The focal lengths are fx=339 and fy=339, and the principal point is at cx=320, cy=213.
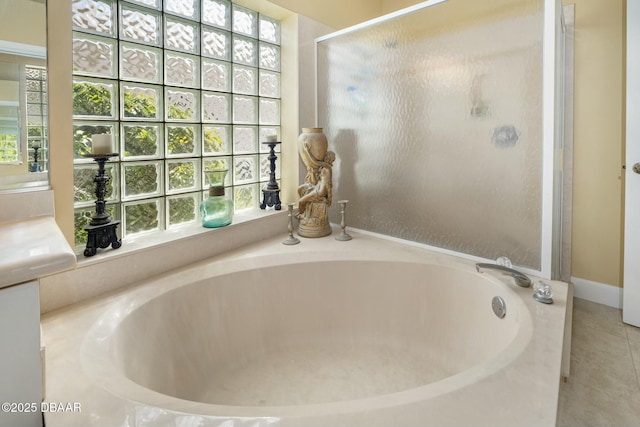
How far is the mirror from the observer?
1.10 meters

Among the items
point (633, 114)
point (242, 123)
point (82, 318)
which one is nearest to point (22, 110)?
point (82, 318)

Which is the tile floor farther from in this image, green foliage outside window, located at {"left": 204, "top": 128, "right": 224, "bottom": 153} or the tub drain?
green foliage outside window, located at {"left": 204, "top": 128, "right": 224, "bottom": 153}

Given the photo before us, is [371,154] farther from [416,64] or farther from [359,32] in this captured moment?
[359,32]

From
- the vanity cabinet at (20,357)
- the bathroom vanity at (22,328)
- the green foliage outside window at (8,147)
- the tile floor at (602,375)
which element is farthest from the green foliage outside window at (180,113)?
the tile floor at (602,375)

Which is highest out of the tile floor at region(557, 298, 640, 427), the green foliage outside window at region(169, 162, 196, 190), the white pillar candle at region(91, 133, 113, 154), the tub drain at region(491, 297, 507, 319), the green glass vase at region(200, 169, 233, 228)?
the white pillar candle at region(91, 133, 113, 154)

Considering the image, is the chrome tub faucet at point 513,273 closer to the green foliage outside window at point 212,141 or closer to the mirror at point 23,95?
the green foliage outside window at point 212,141

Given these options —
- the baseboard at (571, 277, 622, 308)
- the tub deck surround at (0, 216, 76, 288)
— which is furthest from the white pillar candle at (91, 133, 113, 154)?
the baseboard at (571, 277, 622, 308)

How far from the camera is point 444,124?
1707 millimetres

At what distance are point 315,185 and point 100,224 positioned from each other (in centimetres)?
109

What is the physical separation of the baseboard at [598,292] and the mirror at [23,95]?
2717 mm

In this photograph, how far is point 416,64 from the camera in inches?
70.4

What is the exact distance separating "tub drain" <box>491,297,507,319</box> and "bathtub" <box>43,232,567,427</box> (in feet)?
A: 0.06

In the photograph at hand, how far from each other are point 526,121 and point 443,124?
373 mm

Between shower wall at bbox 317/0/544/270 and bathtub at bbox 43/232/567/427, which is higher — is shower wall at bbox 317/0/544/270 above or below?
above
